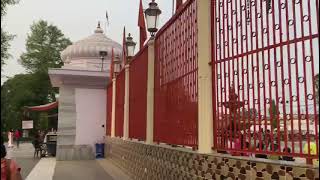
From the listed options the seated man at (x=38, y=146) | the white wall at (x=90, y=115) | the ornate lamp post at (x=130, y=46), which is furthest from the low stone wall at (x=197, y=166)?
the seated man at (x=38, y=146)

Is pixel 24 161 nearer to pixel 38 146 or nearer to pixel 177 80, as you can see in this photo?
pixel 38 146

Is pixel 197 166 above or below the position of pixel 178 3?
below

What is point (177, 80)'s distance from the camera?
269 inches

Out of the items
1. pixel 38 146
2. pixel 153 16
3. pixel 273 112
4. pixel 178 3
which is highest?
pixel 153 16

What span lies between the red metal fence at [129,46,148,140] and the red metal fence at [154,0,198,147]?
2.77 feet

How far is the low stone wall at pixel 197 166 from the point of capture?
369 centimetres

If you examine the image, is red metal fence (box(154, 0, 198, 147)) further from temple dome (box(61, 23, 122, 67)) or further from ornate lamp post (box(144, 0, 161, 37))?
temple dome (box(61, 23, 122, 67))

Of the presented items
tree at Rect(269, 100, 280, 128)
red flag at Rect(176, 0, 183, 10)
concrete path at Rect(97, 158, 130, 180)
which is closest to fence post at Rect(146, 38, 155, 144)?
red flag at Rect(176, 0, 183, 10)

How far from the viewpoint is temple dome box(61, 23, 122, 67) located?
74.2 ft

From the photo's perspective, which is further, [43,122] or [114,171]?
[43,122]

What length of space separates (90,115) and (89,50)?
5.45m

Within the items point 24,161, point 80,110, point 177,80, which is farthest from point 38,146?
point 177,80

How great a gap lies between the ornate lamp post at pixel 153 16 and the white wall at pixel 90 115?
10.2 m

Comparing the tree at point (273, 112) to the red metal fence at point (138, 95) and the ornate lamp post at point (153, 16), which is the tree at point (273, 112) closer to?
the ornate lamp post at point (153, 16)
